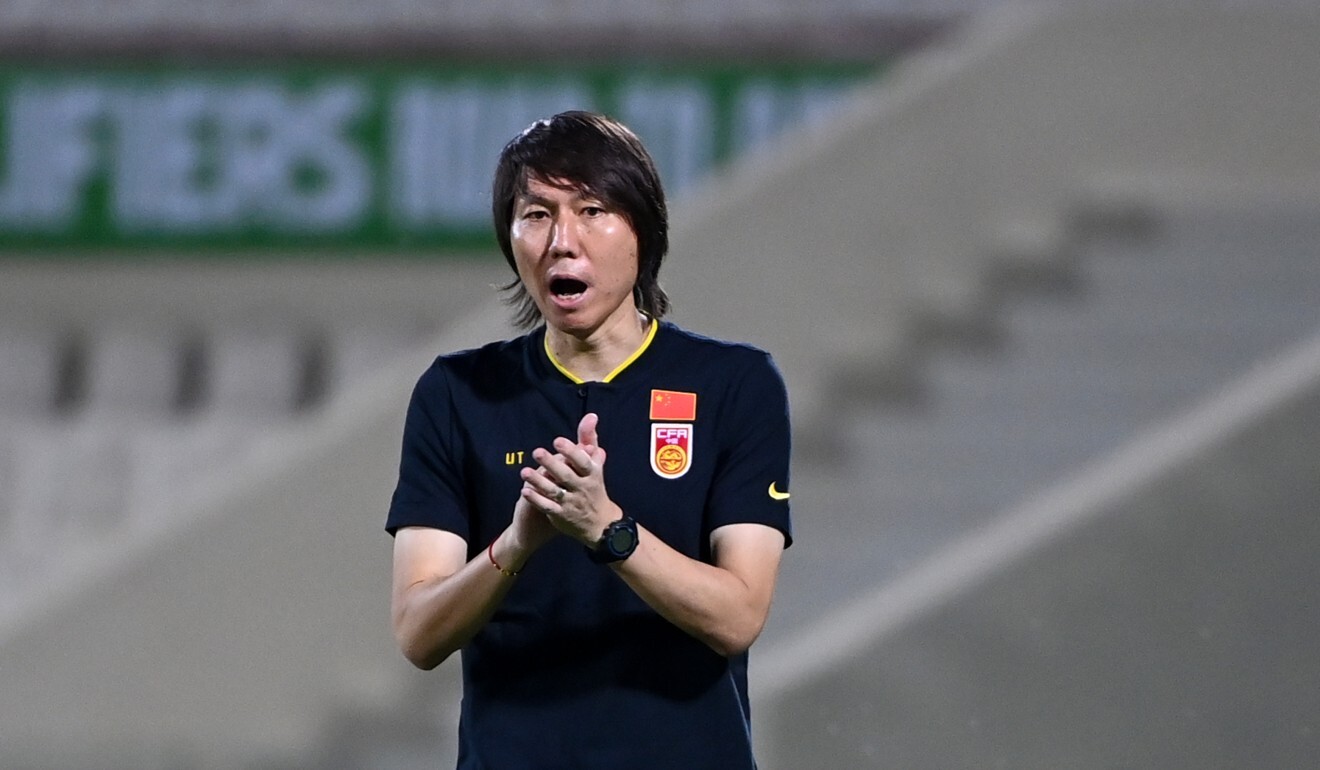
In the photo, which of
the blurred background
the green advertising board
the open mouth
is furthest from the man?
the green advertising board

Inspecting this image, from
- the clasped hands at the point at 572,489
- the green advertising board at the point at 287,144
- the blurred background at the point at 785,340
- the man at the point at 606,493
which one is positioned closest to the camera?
the clasped hands at the point at 572,489

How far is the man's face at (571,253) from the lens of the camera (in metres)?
1.69

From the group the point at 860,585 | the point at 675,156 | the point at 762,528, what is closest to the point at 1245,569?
the point at 860,585

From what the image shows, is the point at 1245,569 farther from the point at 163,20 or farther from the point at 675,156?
the point at 163,20

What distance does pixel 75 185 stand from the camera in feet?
27.1

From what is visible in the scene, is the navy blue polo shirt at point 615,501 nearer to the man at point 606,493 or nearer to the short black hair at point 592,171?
the man at point 606,493

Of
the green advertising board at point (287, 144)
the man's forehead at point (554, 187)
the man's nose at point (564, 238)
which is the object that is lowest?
the green advertising board at point (287, 144)

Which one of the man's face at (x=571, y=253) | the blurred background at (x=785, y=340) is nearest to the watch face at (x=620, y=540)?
the man's face at (x=571, y=253)

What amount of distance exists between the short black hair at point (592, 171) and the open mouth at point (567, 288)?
72 mm

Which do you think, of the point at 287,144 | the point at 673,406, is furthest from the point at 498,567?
the point at 287,144

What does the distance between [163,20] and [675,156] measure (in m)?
2.21

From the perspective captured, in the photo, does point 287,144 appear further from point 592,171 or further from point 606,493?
point 606,493

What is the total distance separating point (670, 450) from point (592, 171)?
0.80 ft

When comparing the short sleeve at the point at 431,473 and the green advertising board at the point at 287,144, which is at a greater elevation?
the short sleeve at the point at 431,473
